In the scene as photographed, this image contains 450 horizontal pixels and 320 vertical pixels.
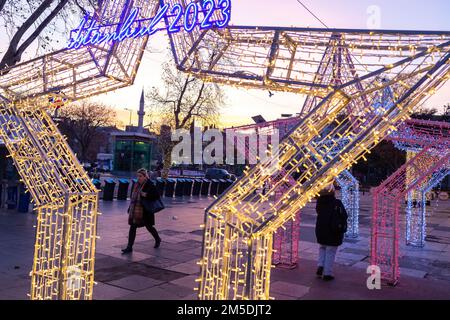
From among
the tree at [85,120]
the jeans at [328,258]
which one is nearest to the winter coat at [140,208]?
the jeans at [328,258]

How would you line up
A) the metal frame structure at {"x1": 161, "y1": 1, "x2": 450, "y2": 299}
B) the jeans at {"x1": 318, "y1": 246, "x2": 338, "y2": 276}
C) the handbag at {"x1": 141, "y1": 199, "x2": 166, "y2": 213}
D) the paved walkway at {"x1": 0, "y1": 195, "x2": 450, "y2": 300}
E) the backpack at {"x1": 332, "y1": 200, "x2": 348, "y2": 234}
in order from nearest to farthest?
the metal frame structure at {"x1": 161, "y1": 1, "x2": 450, "y2": 299}
the paved walkway at {"x1": 0, "y1": 195, "x2": 450, "y2": 300}
the backpack at {"x1": 332, "y1": 200, "x2": 348, "y2": 234}
the jeans at {"x1": 318, "y1": 246, "x2": 338, "y2": 276}
the handbag at {"x1": 141, "y1": 199, "x2": 166, "y2": 213}

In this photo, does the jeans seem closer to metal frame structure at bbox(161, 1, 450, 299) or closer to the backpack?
the backpack

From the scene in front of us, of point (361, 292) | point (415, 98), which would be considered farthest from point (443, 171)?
point (415, 98)

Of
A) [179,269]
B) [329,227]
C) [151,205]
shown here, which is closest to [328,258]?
[329,227]

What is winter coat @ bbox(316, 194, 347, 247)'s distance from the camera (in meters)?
6.76

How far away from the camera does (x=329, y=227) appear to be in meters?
6.77

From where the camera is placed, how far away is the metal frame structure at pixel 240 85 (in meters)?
3.79

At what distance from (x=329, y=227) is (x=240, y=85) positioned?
309 cm

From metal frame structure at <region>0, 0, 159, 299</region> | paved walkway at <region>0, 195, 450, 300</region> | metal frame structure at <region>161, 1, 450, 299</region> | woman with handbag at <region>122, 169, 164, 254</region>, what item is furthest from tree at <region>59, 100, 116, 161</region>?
metal frame structure at <region>161, 1, 450, 299</region>

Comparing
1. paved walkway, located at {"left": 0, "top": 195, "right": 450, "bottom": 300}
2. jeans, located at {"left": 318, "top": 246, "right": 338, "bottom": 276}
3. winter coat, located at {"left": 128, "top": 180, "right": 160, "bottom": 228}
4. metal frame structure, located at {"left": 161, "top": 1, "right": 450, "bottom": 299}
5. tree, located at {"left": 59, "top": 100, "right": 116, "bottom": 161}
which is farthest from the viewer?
tree, located at {"left": 59, "top": 100, "right": 116, "bottom": 161}

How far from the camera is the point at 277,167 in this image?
3.91m

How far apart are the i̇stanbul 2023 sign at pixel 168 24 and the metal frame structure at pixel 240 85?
0.10m

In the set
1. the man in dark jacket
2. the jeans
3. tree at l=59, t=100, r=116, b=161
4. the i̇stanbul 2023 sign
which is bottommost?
the jeans
